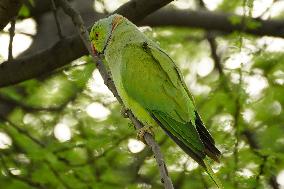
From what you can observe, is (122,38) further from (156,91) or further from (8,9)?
(8,9)

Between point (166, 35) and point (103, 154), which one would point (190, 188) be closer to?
point (103, 154)

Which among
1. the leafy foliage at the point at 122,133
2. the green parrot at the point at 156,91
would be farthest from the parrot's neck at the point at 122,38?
the leafy foliage at the point at 122,133

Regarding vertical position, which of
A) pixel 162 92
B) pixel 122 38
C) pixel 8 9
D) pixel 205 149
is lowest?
pixel 205 149

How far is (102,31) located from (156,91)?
2.18ft

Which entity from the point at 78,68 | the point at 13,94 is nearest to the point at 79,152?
the point at 78,68

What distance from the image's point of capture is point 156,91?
3936mm

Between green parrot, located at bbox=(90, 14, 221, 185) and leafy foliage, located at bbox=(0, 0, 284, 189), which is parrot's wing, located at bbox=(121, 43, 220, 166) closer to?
green parrot, located at bbox=(90, 14, 221, 185)

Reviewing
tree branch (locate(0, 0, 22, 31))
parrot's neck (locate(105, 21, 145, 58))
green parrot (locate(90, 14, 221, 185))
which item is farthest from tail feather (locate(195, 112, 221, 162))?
tree branch (locate(0, 0, 22, 31))

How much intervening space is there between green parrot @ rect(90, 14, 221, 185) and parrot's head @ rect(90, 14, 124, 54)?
78mm

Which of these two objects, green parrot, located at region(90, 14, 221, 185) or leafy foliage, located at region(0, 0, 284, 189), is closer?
green parrot, located at region(90, 14, 221, 185)

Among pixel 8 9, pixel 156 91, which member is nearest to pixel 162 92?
pixel 156 91

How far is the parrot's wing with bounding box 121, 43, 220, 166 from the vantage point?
12.2 ft

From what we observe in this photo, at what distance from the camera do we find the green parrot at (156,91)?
3709mm

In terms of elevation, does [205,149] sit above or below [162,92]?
below
